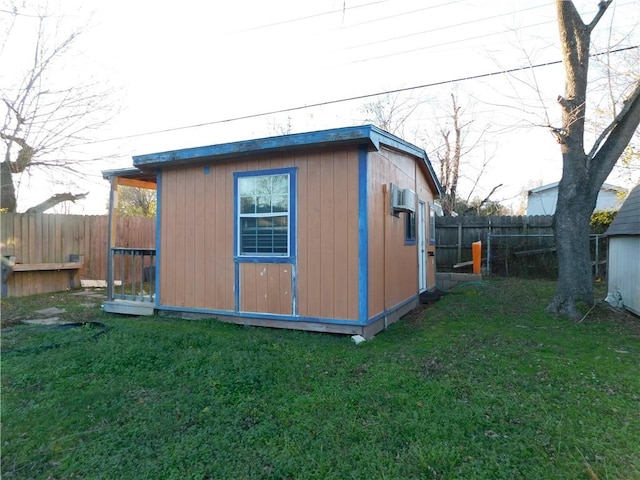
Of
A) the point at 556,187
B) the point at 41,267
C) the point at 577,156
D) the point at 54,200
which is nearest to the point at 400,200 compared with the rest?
the point at 577,156

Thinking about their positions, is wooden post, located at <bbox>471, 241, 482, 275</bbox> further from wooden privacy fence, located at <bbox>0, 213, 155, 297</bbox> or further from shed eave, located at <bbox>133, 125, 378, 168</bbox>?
wooden privacy fence, located at <bbox>0, 213, 155, 297</bbox>

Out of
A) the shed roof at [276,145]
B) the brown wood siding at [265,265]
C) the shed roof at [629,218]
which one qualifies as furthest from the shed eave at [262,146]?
the shed roof at [629,218]

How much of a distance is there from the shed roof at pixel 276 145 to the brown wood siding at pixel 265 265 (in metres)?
0.19

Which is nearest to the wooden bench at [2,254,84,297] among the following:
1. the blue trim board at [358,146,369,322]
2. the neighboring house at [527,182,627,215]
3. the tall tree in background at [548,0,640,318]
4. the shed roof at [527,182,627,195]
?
the blue trim board at [358,146,369,322]

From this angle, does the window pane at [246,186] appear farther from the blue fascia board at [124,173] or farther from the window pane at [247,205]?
the blue fascia board at [124,173]

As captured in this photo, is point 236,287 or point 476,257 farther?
point 476,257

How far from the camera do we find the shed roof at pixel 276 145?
16.2 feet

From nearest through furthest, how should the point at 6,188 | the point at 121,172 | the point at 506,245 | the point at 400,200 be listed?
the point at 400,200 → the point at 121,172 → the point at 6,188 → the point at 506,245

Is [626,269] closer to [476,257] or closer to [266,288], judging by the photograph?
[476,257]

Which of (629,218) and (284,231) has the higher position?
(629,218)

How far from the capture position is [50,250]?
945 cm

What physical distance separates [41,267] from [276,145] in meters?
7.01

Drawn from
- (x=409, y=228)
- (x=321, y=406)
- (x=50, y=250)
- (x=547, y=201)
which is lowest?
(x=321, y=406)

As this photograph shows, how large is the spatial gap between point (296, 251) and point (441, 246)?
8.72m
